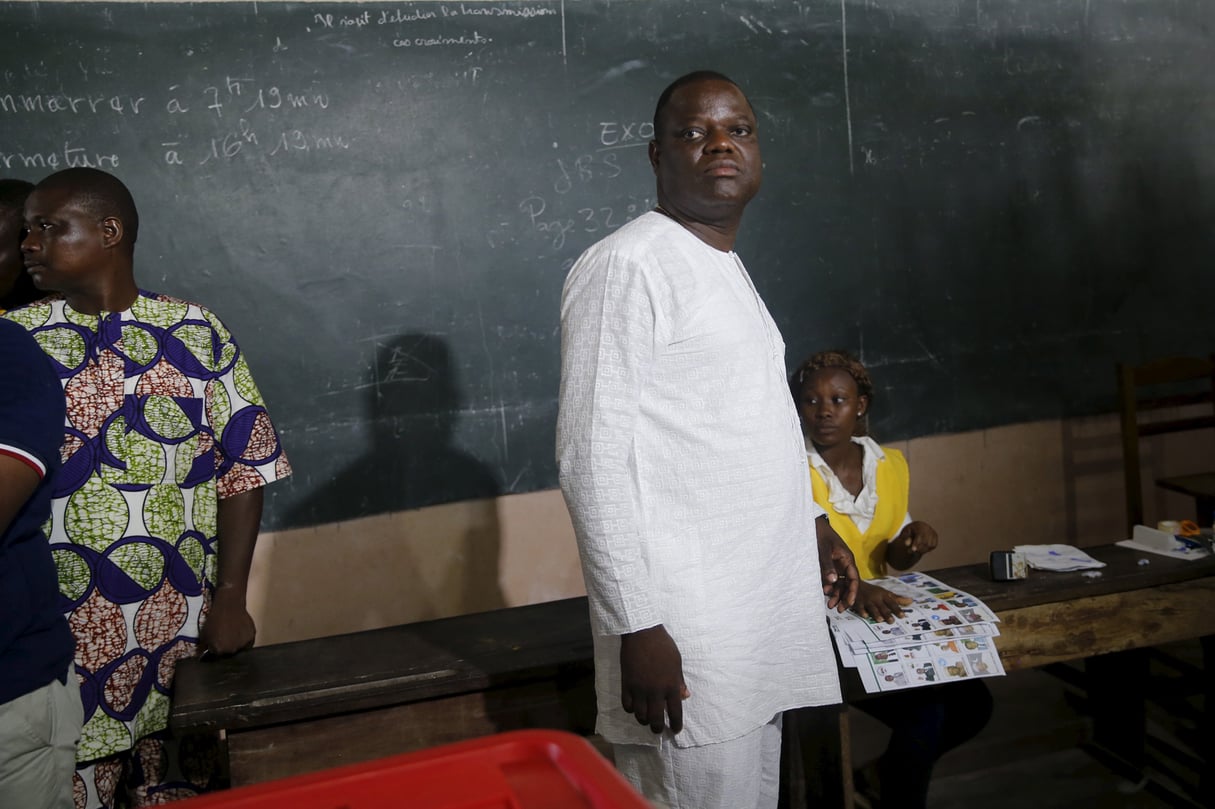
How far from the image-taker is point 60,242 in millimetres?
1865

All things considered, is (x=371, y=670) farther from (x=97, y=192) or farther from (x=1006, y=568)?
(x=1006, y=568)

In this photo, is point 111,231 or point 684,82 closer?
point 684,82

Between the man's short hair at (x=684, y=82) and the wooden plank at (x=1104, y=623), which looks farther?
the wooden plank at (x=1104, y=623)

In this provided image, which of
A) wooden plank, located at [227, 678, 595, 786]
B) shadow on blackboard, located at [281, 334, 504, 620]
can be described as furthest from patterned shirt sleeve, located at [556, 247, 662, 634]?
shadow on blackboard, located at [281, 334, 504, 620]

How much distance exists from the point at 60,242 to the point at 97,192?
122 mm

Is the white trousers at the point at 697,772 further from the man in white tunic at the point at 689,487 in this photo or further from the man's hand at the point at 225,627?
the man's hand at the point at 225,627

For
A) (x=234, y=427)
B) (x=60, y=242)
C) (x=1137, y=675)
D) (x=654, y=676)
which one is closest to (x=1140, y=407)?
(x=1137, y=675)

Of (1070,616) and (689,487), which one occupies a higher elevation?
(689,487)

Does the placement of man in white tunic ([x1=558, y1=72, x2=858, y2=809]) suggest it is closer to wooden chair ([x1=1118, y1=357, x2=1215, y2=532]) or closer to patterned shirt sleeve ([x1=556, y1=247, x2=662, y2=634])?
patterned shirt sleeve ([x1=556, y1=247, x2=662, y2=634])

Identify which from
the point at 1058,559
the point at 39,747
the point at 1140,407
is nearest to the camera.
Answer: the point at 39,747

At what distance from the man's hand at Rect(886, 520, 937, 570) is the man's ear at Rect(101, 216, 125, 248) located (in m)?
1.84

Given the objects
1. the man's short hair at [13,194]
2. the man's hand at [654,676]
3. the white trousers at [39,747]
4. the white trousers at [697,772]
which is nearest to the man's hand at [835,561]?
the white trousers at [697,772]

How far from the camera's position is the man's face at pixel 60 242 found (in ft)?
6.08

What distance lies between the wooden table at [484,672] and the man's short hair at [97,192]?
35.2 inches
